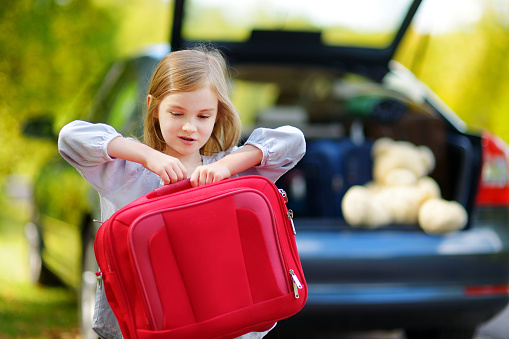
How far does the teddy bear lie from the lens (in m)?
2.97

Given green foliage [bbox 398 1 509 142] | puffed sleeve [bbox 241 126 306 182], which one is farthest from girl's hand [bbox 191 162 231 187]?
green foliage [bbox 398 1 509 142]

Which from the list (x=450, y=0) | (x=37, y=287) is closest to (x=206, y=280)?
(x=37, y=287)

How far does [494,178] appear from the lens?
306 cm

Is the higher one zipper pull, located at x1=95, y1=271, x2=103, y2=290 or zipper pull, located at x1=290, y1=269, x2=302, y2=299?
zipper pull, located at x1=290, y1=269, x2=302, y2=299

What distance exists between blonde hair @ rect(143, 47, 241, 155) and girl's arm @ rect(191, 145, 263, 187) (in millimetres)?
87

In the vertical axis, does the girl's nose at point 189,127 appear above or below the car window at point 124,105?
above

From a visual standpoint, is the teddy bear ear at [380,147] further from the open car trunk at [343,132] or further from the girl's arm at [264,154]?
the girl's arm at [264,154]

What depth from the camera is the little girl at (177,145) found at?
59.6 inches

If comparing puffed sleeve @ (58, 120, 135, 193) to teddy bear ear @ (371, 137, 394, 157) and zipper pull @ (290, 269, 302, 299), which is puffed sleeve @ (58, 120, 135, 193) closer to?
zipper pull @ (290, 269, 302, 299)

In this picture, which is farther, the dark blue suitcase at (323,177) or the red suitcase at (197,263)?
the dark blue suitcase at (323,177)

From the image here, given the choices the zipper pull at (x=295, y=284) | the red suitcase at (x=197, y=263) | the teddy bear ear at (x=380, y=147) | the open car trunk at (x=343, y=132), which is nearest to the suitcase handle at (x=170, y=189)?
the red suitcase at (x=197, y=263)

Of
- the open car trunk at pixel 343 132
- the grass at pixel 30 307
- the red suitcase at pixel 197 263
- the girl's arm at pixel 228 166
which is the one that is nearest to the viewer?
the red suitcase at pixel 197 263

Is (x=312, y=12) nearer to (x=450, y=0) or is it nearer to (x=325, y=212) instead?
(x=325, y=212)

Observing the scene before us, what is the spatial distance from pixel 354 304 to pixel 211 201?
147 centimetres
